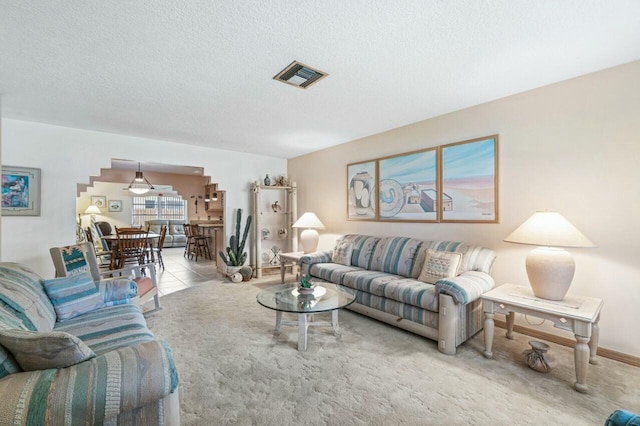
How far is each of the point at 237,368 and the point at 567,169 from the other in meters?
3.19

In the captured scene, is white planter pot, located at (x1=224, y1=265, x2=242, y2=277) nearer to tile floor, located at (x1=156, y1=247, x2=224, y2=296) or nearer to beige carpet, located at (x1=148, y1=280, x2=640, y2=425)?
tile floor, located at (x1=156, y1=247, x2=224, y2=296)

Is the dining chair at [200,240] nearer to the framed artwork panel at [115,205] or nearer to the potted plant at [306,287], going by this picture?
the framed artwork panel at [115,205]

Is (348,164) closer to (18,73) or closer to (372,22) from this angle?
(372,22)

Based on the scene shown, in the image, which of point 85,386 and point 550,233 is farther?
point 550,233

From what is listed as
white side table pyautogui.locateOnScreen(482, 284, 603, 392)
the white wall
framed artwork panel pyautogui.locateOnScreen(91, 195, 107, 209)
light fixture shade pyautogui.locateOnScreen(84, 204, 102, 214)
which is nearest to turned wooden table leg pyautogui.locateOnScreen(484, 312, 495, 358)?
white side table pyautogui.locateOnScreen(482, 284, 603, 392)

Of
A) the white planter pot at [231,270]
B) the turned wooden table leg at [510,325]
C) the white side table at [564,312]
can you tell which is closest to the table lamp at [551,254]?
the white side table at [564,312]

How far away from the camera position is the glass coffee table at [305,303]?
244cm

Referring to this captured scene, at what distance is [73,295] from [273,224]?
3.67m

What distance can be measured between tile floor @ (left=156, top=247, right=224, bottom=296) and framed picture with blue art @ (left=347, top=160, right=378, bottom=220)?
107 inches

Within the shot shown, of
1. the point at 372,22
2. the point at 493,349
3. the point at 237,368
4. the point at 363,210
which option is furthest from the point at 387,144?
the point at 237,368

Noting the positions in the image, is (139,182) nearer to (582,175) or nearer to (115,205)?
(115,205)

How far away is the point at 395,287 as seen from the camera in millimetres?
2846

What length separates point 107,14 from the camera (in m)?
1.66

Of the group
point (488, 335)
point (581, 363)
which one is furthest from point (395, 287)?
point (581, 363)
